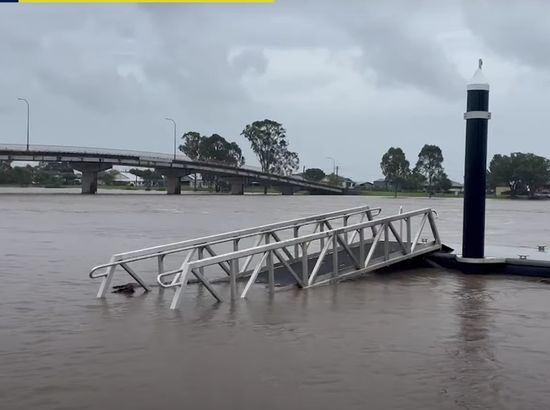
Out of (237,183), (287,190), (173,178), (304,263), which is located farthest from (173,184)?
(304,263)

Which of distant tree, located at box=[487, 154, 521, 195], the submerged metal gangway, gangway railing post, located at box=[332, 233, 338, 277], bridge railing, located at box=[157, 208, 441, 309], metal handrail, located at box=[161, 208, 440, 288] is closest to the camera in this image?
metal handrail, located at box=[161, 208, 440, 288]

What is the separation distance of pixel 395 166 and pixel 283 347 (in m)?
165

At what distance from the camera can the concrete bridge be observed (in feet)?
287

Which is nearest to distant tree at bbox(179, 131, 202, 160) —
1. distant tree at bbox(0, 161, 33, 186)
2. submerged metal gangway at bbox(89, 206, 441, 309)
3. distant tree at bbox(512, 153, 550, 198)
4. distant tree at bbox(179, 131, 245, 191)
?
distant tree at bbox(179, 131, 245, 191)

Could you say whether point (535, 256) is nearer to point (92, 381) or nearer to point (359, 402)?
point (359, 402)

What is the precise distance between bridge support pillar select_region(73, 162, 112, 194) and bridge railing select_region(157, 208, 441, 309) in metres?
86.2

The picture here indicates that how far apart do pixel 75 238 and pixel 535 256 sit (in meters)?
15.3

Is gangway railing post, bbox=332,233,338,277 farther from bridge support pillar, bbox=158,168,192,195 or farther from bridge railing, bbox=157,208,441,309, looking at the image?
bridge support pillar, bbox=158,168,192,195

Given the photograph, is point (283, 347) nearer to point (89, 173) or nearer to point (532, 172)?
point (89, 173)

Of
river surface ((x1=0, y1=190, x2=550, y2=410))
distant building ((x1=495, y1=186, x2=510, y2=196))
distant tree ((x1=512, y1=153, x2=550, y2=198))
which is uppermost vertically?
distant tree ((x1=512, y1=153, x2=550, y2=198))

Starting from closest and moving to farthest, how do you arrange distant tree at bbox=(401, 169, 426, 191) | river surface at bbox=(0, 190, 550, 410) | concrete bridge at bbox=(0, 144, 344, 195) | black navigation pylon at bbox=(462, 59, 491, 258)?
river surface at bbox=(0, 190, 550, 410)
black navigation pylon at bbox=(462, 59, 491, 258)
concrete bridge at bbox=(0, 144, 344, 195)
distant tree at bbox=(401, 169, 426, 191)

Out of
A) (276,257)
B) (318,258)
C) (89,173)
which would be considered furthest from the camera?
(89,173)

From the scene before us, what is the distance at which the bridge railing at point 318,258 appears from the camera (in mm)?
11438

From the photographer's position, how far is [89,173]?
10069 cm
